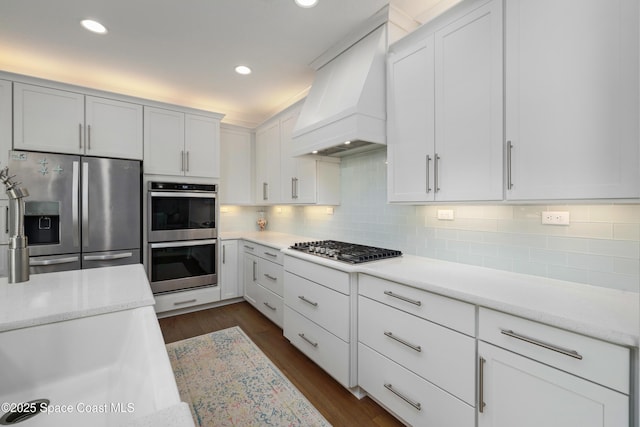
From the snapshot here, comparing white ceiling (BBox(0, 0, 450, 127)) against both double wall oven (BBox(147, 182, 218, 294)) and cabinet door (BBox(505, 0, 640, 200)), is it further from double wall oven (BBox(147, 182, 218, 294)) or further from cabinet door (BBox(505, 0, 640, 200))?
double wall oven (BBox(147, 182, 218, 294))

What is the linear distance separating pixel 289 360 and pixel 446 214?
176cm

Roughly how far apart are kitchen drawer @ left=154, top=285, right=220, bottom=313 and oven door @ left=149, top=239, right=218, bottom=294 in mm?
63

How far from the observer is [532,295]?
1284mm

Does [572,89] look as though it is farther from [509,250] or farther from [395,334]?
[395,334]

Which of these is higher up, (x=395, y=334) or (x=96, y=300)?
(x=96, y=300)

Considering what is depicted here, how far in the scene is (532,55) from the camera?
1.37 metres

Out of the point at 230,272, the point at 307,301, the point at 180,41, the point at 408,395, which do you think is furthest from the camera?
the point at 230,272

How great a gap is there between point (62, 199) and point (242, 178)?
1.99 metres

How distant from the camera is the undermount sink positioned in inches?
31.1

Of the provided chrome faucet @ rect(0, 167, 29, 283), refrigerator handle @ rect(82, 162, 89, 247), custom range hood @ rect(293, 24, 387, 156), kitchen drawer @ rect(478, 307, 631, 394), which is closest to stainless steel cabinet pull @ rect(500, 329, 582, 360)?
kitchen drawer @ rect(478, 307, 631, 394)

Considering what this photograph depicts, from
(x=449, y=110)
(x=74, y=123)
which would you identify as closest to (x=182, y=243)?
(x=74, y=123)

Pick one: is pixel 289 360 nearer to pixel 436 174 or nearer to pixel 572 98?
pixel 436 174

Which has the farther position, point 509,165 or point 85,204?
point 85,204

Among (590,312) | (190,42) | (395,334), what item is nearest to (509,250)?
(590,312)
